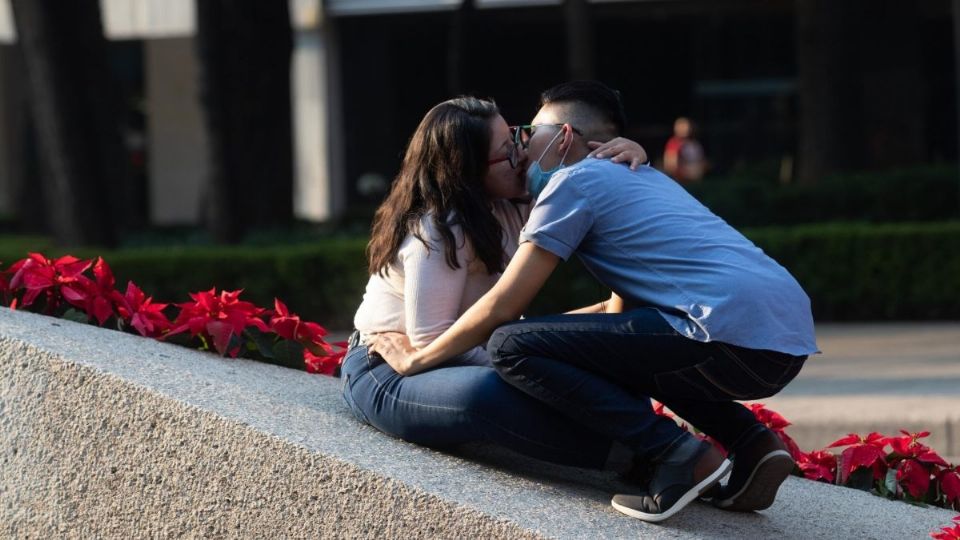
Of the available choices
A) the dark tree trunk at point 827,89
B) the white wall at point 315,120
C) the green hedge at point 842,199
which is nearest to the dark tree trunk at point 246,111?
the green hedge at point 842,199

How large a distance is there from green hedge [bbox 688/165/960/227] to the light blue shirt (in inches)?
386

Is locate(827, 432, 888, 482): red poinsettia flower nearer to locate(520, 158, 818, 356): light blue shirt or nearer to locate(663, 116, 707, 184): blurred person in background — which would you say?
locate(520, 158, 818, 356): light blue shirt

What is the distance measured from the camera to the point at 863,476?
4.81 m

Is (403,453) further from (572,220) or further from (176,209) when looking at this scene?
(176,209)

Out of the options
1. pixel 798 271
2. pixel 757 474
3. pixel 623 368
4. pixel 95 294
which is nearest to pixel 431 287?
pixel 623 368

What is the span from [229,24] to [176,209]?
14577mm

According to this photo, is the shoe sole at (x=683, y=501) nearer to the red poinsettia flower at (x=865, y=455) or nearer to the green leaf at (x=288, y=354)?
the red poinsettia flower at (x=865, y=455)

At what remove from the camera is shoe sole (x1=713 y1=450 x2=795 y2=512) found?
3.98m

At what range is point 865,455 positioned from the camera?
4.75 metres

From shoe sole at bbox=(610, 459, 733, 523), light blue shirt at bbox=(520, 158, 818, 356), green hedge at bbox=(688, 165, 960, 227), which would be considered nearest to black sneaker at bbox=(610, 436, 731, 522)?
shoe sole at bbox=(610, 459, 733, 523)

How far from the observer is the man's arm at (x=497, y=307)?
381 cm

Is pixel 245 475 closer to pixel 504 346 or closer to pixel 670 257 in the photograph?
pixel 504 346

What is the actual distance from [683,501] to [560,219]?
30.5 inches

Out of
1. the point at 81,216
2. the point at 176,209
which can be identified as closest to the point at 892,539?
the point at 81,216
